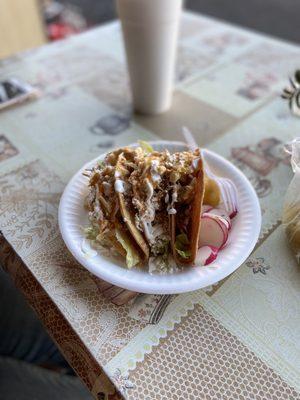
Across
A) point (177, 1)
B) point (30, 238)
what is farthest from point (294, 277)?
point (177, 1)

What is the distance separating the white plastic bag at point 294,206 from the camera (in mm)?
414

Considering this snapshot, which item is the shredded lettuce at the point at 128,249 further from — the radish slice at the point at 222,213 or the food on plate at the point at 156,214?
the radish slice at the point at 222,213

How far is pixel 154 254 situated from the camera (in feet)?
1.29

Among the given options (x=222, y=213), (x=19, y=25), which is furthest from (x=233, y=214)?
(x=19, y=25)

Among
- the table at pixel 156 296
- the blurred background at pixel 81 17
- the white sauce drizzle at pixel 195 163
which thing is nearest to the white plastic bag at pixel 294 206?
the table at pixel 156 296

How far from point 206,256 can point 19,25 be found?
65.9 inches

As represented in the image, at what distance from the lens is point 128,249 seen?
15.2 inches

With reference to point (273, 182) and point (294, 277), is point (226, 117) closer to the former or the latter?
point (273, 182)

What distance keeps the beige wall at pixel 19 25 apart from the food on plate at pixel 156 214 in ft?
5.00

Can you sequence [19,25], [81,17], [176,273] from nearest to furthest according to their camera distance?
[176,273]
[19,25]
[81,17]

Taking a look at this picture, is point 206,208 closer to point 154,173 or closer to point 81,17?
point 154,173

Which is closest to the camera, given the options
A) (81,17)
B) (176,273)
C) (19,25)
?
(176,273)

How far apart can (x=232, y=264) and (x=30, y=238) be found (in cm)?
26

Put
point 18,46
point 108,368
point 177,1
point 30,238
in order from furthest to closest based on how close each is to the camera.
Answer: point 18,46 → point 177,1 → point 30,238 → point 108,368
